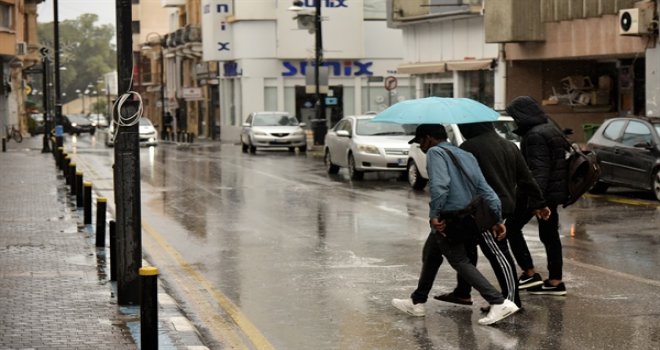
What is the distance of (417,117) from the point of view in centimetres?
998

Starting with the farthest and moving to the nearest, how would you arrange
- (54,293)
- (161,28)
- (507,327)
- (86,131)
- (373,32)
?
(161,28) → (86,131) → (373,32) → (54,293) → (507,327)

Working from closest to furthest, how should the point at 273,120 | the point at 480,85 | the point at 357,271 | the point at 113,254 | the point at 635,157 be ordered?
the point at 113,254 < the point at 357,271 < the point at 635,157 < the point at 480,85 < the point at 273,120

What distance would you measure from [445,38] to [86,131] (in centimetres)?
5345

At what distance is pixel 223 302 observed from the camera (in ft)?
37.0

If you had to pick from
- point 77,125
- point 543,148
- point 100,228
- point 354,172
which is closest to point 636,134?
point 354,172

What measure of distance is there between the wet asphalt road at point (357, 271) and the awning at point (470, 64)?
16850 mm

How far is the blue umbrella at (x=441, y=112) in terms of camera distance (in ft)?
32.6

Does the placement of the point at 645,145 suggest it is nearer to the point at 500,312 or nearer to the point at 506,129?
the point at 506,129

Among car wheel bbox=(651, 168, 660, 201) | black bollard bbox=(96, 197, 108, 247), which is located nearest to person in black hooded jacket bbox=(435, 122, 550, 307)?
black bollard bbox=(96, 197, 108, 247)

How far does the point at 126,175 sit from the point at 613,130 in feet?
44.5

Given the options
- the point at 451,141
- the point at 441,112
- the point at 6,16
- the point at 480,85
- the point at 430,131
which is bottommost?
the point at 451,141

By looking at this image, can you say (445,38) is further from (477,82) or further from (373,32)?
(373,32)

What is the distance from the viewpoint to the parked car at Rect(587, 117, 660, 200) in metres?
20.9

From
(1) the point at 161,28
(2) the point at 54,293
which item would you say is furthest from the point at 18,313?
(1) the point at 161,28
